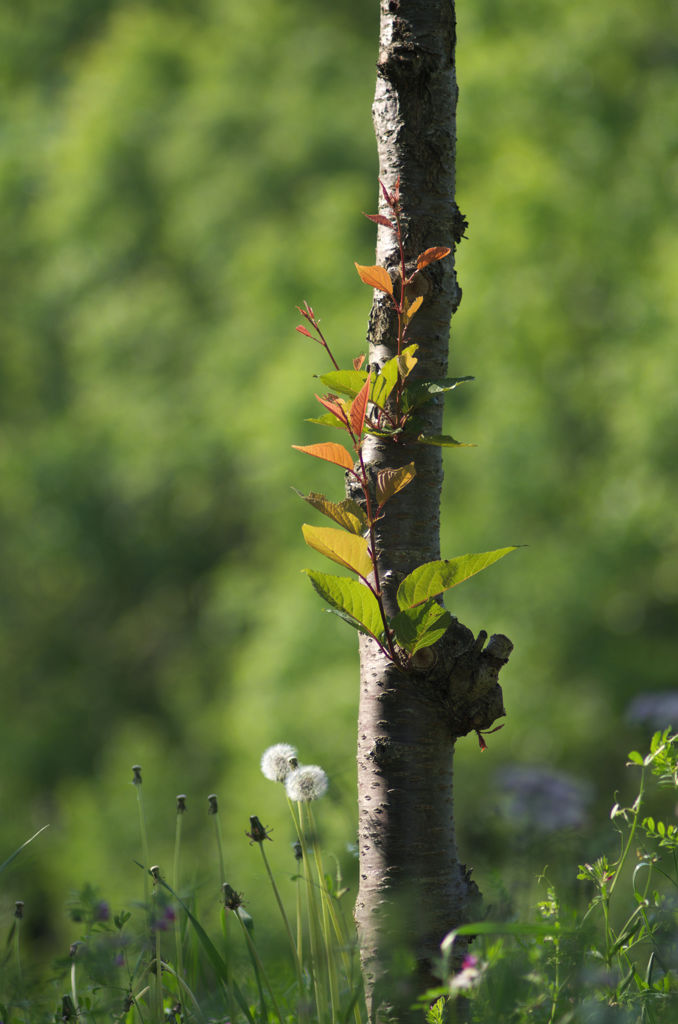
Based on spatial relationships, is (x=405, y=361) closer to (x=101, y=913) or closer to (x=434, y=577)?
(x=434, y=577)

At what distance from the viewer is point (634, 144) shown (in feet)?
24.6

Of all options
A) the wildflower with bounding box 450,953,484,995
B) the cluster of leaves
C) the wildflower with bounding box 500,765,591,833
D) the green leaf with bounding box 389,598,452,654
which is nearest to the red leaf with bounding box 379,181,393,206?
the cluster of leaves

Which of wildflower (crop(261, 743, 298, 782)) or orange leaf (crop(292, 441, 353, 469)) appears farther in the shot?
wildflower (crop(261, 743, 298, 782))

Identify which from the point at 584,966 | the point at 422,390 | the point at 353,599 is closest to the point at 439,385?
the point at 422,390

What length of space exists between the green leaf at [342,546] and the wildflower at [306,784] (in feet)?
0.97

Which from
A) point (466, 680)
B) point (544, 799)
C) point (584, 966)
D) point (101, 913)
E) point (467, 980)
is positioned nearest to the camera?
point (467, 980)

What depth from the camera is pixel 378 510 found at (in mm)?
1071

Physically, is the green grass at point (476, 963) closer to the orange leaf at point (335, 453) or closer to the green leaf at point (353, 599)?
the green leaf at point (353, 599)

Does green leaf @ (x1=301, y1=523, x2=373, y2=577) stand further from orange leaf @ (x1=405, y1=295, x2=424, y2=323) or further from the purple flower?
the purple flower

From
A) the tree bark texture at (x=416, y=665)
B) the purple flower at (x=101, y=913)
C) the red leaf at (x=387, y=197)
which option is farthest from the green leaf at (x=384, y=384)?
the purple flower at (x=101, y=913)

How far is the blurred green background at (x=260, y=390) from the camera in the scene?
6.52 meters

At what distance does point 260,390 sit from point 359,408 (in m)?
7.08

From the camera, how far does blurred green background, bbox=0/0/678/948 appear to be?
6.52 m

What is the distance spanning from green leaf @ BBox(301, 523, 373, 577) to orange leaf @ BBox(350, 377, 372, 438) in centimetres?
11
